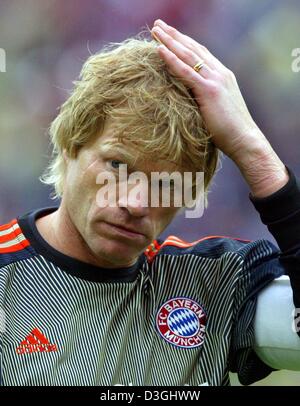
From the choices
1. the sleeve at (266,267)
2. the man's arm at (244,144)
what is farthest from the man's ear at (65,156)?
the sleeve at (266,267)

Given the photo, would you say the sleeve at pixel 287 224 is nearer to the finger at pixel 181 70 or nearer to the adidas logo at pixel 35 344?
the finger at pixel 181 70

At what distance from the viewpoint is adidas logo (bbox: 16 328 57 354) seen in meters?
1.23

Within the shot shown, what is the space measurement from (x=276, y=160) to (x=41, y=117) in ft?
7.71

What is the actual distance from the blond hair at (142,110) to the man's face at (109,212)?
25 mm

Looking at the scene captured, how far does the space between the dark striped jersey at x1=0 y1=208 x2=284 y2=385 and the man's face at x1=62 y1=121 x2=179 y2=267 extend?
79 mm

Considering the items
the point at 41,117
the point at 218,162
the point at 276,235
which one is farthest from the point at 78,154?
the point at 41,117

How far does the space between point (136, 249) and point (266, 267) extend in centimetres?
29

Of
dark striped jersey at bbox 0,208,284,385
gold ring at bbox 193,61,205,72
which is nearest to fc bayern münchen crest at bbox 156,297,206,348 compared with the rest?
dark striped jersey at bbox 0,208,284,385

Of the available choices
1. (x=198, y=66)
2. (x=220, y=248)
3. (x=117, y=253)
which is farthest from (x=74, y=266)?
(x=198, y=66)

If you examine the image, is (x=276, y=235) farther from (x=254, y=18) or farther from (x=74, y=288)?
(x=254, y=18)

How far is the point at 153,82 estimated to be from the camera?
128 cm

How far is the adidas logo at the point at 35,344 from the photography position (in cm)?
123
